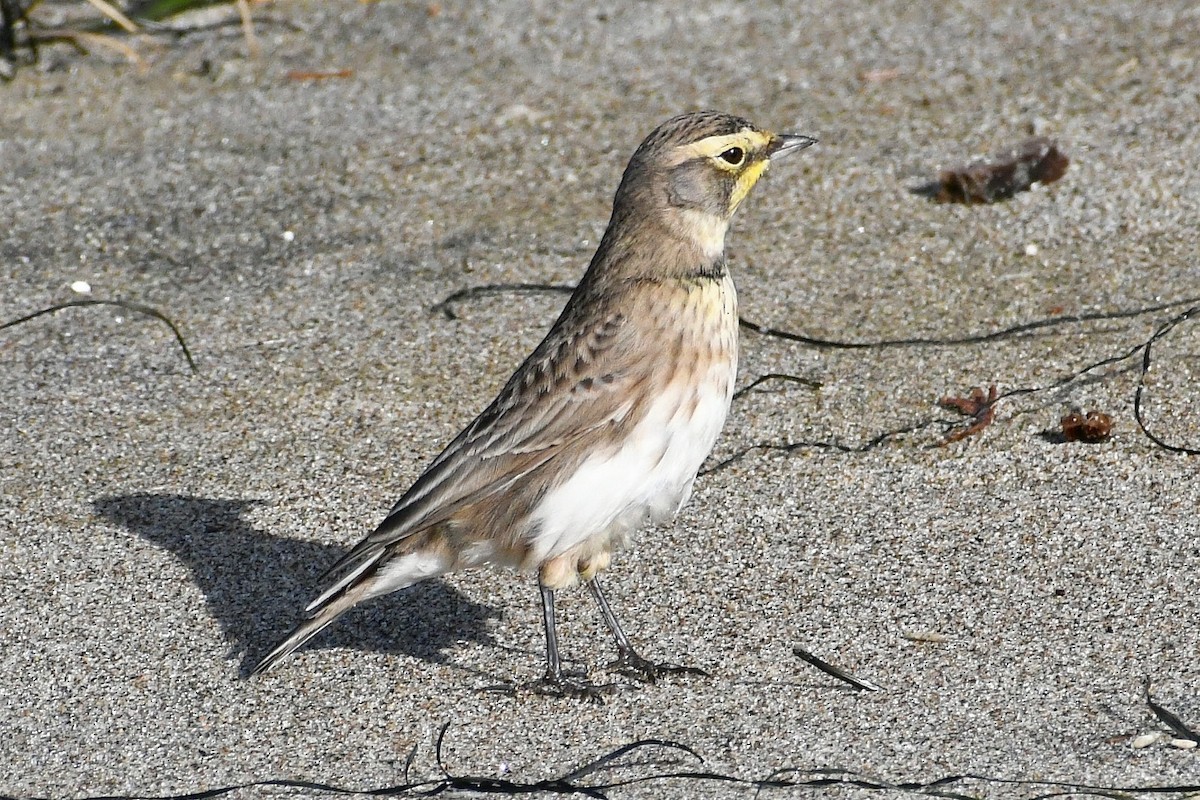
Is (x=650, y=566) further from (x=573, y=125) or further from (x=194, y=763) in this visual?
(x=573, y=125)

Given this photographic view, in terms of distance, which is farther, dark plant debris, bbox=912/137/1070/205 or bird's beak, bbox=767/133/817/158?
dark plant debris, bbox=912/137/1070/205

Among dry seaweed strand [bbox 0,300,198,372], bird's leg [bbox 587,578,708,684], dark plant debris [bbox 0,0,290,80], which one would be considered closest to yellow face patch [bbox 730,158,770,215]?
bird's leg [bbox 587,578,708,684]

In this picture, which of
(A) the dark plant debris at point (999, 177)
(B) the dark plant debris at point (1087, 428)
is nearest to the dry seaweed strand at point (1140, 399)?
(B) the dark plant debris at point (1087, 428)

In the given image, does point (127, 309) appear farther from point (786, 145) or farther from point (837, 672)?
point (837, 672)

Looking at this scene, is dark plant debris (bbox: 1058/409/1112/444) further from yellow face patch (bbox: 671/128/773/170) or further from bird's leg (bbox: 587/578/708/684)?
bird's leg (bbox: 587/578/708/684)

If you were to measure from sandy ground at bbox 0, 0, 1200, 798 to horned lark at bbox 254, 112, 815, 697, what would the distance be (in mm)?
316

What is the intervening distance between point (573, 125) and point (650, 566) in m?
3.20

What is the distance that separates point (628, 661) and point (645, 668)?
0.08 m

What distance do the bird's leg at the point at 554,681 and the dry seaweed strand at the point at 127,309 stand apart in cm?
224

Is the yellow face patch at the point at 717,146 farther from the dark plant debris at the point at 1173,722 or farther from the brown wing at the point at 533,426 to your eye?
the dark plant debris at the point at 1173,722

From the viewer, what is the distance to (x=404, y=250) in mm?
7098

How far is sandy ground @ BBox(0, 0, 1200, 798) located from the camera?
4508 millimetres

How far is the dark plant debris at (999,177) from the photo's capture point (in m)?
7.13

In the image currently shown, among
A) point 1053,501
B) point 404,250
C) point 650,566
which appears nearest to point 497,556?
point 650,566
